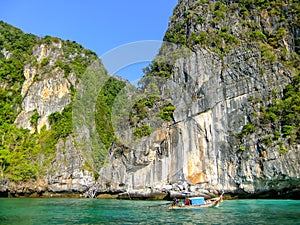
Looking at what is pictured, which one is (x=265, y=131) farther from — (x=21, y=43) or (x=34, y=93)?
(x=21, y=43)

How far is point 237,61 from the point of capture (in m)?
41.7

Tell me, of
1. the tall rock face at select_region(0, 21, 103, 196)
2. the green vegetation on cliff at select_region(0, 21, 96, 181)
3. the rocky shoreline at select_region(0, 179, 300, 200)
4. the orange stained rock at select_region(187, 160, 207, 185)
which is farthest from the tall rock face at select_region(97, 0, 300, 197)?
the green vegetation on cliff at select_region(0, 21, 96, 181)

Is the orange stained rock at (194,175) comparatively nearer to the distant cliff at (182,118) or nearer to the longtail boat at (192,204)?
the distant cliff at (182,118)

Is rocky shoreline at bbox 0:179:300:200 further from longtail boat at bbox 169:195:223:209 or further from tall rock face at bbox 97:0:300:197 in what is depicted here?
longtail boat at bbox 169:195:223:209

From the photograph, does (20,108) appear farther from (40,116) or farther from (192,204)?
(192,204)

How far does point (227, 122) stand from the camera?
37969 mm

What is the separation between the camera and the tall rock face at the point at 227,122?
34781mm

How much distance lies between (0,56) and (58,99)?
18072mm

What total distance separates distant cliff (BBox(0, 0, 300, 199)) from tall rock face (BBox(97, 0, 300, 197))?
0.11 meters

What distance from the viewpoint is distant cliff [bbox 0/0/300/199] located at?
118 ft

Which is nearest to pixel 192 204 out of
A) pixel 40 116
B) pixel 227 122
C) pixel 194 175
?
pixel 194 175

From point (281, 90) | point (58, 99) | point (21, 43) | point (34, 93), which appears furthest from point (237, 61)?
point (21, 43)

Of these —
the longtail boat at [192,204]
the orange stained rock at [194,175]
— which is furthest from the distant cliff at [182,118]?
the longtail boat at [192,204]

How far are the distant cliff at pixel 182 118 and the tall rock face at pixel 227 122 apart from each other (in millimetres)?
112
